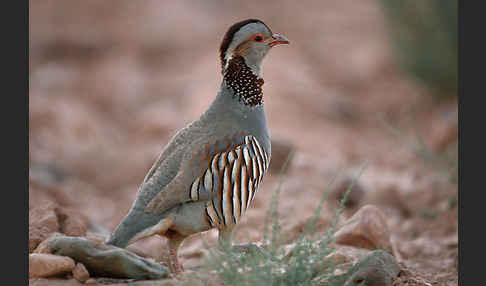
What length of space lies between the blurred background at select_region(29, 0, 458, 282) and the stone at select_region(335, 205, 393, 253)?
0.58 m

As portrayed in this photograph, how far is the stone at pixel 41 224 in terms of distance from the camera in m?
5.41

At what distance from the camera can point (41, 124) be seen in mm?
13844

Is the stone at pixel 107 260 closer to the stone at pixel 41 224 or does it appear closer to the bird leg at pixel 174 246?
the bird leg at pixel 174 246

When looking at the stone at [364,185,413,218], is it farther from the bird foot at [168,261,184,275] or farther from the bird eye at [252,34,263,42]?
the bird foot at [168,261,184,275]

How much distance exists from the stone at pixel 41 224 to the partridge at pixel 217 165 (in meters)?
0.93

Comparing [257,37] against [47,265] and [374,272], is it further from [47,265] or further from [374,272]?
[47,265]

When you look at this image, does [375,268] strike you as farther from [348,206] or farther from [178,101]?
[178,101]

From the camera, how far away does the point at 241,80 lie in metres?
5.57

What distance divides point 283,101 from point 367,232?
8.11m

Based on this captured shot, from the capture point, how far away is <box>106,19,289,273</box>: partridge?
4.95 m

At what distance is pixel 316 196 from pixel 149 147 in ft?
14.5

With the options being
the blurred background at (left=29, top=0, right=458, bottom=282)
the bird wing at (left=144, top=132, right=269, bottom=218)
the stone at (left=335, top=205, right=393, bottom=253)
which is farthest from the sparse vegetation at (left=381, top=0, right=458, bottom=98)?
the bird wing at (left=144, top=132, right=269, bottom=218)

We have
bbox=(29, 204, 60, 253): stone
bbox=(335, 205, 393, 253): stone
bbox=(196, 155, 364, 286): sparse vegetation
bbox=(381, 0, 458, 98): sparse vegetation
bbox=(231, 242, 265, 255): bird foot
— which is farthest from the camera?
bbox=(381, 0, 458, 98): sparse vegetation

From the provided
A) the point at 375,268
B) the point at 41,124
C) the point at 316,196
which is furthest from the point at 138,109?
the point at 375,268
